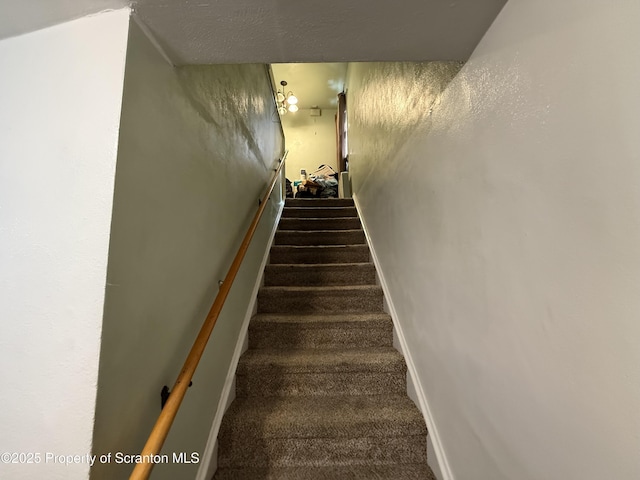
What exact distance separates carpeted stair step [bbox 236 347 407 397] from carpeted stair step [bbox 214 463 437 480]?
1.15 feet

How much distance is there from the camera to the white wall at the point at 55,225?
2.06ft

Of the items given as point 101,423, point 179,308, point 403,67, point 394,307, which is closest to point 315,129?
point 403,67

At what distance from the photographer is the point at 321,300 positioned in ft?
7.27

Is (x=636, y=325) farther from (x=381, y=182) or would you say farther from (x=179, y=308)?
(x=381, y=182)

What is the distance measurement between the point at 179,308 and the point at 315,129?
18.7ft

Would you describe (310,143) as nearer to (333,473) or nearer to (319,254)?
(319,254)

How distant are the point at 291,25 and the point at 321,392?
1.69m

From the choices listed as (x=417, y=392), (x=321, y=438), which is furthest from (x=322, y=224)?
(x=321, y=438)

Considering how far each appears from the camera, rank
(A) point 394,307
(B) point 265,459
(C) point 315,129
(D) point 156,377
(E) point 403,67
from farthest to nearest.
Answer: (C) point 315,129
(A) point 394,307
(E) point 403,67
(B) point 265,459
(D) point 156,377

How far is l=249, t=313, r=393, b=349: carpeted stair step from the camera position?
1.92 m

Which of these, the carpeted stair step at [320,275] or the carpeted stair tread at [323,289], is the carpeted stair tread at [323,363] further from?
the carpeted stair step at [320,275]

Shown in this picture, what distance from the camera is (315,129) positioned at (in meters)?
6.08

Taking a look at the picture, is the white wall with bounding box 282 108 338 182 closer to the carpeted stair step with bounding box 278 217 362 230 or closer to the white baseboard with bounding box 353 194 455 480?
the carpeted stair step with bounding box 278 217 362 230

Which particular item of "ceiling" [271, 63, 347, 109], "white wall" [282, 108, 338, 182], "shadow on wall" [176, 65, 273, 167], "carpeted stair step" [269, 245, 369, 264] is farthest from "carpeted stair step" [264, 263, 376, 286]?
"white wall" [282, 108, 338, 182]
